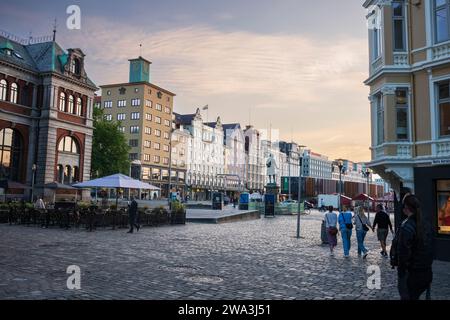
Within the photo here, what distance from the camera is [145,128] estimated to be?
8750 centimetres

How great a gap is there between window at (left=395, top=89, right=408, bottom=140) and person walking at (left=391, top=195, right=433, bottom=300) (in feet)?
42.6

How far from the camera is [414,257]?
17.6 ft

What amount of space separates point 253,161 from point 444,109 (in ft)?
401

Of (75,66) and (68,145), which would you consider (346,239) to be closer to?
(68,145)

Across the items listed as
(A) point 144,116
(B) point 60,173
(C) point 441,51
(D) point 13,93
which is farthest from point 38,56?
(C) point 441,51

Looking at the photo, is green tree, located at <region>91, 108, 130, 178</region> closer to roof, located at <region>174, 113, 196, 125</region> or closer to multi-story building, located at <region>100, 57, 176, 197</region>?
multi-story building, located at <region>100, 57, 176, 197</region>

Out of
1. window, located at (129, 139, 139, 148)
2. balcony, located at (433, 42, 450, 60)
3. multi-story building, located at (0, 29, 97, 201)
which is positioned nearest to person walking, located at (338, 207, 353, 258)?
balcony, located at (433, 42, 450, 60)

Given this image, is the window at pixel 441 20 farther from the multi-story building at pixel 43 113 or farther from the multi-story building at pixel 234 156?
the multi-story building at pixel 234 156

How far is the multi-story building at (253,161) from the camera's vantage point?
134 m

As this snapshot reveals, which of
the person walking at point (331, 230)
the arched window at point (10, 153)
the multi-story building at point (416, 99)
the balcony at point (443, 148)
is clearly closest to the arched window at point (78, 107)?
the arched window at point (10, 153)

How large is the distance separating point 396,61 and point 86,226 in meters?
17.2

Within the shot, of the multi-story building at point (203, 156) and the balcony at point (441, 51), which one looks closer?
the balcony at point (441, 51)

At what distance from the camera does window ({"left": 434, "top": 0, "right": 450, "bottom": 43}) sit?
1580 centimetres

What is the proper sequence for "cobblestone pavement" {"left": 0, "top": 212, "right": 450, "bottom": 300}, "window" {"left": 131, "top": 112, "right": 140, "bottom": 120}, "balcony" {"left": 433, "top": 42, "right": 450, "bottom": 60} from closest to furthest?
1. "cobblestone pavement" {"left": 0, "top": 212, "right": 450, "bottom": 300}
2. "balcony" {"left": 433, "top": 42, "right": 450, "bottom": 60}
3. "window" {"left": 131, "top": 112, "right": 140, "bottom": 120}
